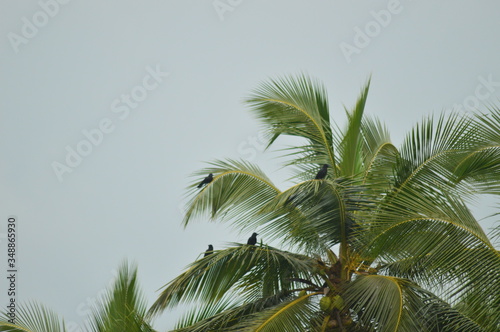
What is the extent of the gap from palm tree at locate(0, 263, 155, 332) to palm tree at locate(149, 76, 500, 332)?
69 cm

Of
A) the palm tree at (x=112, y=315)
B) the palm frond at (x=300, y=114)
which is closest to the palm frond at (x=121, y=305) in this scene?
the palm tree at (x=112, y=315)

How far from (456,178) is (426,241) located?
1.69m

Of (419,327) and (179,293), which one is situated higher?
(179,293)

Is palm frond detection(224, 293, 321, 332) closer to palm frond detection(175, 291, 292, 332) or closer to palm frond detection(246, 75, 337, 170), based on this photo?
palm frond detection(175, 291, 292, 332)

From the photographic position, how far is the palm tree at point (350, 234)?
21.8 ft

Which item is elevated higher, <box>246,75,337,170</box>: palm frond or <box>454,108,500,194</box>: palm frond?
<box>246,75,337,170</box>: palm frond

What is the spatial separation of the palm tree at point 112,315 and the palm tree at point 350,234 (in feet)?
2.25

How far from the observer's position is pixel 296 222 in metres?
8.54

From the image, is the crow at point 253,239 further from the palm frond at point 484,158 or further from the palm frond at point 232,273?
Answer: the palm frond at point 484,158

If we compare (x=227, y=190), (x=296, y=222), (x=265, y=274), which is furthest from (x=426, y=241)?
(x=227, y=190)

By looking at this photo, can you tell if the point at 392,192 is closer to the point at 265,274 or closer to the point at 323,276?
the point at 323,276

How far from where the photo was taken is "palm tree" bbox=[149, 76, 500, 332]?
21.8ft

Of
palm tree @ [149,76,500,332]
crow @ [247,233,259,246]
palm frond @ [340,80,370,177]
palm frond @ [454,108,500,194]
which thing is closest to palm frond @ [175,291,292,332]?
palm tree @ [149,76,500,332]

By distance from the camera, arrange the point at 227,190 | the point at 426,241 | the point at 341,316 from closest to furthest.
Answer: the point at 426,241 < the point at 341,316 < the point at 227,190
